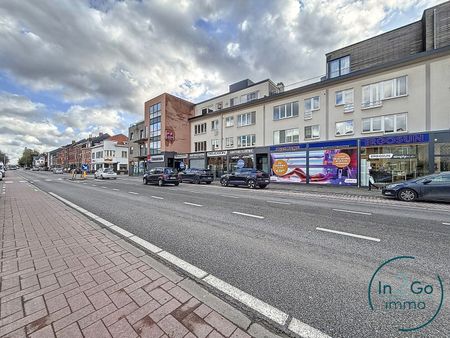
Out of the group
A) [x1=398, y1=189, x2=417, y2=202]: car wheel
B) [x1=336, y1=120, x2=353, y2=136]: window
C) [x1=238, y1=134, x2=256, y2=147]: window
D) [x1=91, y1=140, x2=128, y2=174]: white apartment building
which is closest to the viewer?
[x1=398, y1=189, x2=417, y2=202]: car wheel

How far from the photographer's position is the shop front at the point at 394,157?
1505 centimetres

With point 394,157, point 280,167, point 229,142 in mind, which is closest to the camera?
point 394,157

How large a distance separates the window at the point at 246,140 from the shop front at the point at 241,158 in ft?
3.58

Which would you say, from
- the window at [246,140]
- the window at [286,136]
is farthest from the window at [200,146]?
the window at [286,136]

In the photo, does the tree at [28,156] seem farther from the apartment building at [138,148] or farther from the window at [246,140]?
the window at [246,140]

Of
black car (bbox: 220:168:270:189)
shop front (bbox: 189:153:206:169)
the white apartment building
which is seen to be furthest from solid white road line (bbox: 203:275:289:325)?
the white apartment building

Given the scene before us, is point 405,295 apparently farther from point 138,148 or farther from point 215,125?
point 138,148

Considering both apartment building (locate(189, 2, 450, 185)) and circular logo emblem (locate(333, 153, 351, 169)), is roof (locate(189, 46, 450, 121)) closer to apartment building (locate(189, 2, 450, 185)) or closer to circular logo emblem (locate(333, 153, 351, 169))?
apartment building (locate(189, 2, 450, 185))

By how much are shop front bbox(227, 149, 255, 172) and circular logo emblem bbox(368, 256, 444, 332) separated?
69.6ft

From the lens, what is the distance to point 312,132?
20.5 metres

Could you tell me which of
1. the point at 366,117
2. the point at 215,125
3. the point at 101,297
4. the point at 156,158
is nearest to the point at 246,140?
the point at 215,125

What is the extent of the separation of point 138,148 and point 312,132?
35535mm

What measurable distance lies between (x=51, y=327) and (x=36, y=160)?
14386cm

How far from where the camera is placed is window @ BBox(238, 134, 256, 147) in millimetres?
25328
